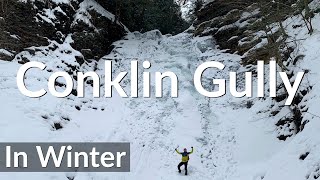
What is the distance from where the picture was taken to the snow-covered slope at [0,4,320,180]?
45.5 ft

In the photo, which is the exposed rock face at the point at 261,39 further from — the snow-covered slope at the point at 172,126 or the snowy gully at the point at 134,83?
the snowy gully at the point at 134,83

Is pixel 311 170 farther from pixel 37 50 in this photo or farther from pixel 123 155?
pixel 37 50

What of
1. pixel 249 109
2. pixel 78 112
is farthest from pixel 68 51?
pixel 249 109

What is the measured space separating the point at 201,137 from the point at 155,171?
3.62 m

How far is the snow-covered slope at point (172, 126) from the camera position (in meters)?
13.9

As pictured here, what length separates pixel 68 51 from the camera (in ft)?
77.7

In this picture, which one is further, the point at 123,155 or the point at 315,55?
the point at 315,55

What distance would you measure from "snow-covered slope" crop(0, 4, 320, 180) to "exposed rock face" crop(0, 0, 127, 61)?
87cm

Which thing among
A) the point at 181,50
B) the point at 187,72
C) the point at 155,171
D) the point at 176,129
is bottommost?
the point at 155,171

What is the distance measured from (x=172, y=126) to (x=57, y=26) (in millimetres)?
10814

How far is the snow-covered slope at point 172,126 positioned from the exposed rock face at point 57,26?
872 millimetres

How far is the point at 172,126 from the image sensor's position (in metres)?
18.8

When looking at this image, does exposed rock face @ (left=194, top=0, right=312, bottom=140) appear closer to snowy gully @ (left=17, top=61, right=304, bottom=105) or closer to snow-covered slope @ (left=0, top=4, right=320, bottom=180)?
snow-covered slope @ (left=0, top=4, right=320, bottom=180)

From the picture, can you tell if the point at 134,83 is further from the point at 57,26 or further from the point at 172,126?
the point at 57,26
